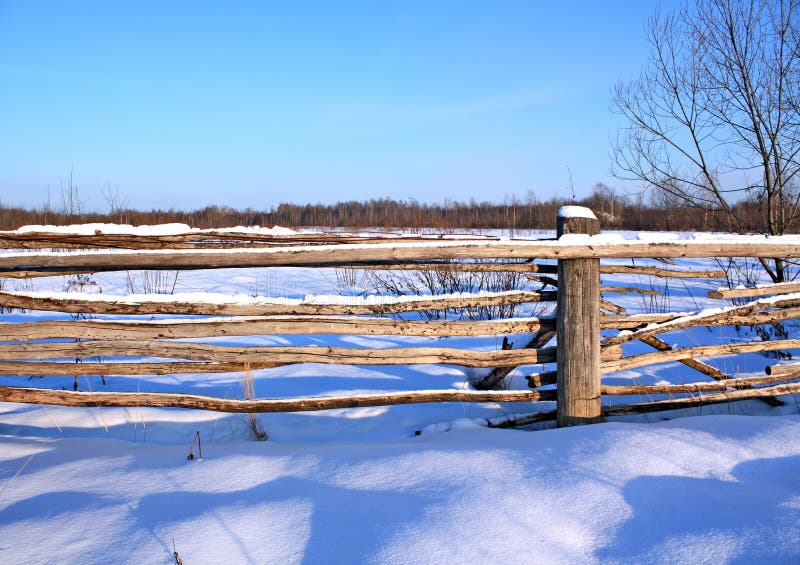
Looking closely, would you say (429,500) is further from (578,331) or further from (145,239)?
(145,239)

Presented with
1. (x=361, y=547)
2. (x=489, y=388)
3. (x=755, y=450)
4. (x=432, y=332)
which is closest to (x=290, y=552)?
(x=361, y=547)

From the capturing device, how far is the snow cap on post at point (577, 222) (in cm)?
290

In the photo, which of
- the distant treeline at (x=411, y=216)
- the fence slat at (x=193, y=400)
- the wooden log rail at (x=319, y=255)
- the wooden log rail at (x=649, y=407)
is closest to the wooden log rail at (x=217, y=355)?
the fence slat at (x=193, y=400)

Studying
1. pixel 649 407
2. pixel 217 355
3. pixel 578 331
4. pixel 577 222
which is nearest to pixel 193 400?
pixel 217 355

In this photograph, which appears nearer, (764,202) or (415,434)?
(415,434)

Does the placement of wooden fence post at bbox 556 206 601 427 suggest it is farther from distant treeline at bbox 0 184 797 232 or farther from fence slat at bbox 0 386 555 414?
distant treeline at bbox 0 184 797 232

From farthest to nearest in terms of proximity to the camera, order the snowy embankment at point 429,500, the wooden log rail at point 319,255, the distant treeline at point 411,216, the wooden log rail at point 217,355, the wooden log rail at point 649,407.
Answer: the distant treeline at point 411,216 < the wooden log rail at point 649,407 < the wooden log rail at point 217,355 < the wooden log rail at point 319,255 < the snowy embankment at point 429,500

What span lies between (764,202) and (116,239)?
6973 mm

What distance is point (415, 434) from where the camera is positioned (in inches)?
123

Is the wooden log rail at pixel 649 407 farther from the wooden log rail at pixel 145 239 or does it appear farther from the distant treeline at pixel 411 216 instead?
the distant treeline at pixel 411 216

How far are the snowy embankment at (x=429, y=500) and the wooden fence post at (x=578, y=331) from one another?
0.44 metres

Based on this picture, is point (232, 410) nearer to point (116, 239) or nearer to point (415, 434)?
point (415, 434)

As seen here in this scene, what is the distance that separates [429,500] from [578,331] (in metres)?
1.42

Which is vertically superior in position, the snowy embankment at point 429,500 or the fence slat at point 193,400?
the fence slat at point 193,400
